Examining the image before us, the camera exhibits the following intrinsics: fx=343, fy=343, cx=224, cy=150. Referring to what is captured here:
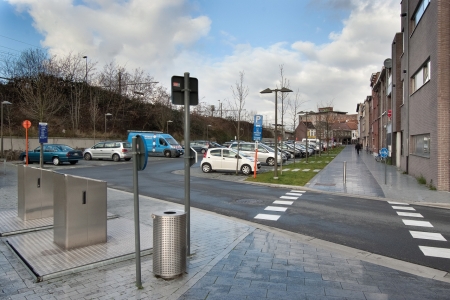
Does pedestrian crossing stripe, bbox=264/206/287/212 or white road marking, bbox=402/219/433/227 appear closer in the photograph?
white road marking, bbox=402/219/433/227

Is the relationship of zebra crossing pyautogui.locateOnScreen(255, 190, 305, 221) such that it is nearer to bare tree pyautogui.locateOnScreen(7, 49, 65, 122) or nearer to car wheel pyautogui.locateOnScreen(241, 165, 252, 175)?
car wheel pyautogui.locateOnScreen(241, 165, 252, 175)

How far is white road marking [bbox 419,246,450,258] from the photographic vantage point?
19.4ft

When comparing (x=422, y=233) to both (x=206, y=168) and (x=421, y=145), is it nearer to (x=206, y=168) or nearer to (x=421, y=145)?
(x=421, y=145)

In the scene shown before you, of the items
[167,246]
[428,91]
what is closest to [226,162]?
[428,91]

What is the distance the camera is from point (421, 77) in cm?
1706

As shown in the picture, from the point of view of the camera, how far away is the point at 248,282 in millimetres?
4387

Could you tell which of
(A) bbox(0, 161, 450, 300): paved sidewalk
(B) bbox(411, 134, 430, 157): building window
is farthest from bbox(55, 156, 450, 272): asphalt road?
(B) bbox(411, 134, 430, 157): building window

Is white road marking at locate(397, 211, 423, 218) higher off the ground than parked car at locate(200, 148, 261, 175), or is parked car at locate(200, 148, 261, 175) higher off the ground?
parked car at locate(200, 148, 261, 175)

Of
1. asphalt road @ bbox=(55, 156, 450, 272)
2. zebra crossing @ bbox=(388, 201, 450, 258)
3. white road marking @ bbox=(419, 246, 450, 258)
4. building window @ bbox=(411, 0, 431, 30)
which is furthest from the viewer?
building window @ bbox=(411, 0, 431, 30)

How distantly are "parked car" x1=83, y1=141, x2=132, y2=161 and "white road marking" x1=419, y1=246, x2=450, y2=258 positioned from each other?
86.9ft

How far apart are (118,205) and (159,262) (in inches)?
229

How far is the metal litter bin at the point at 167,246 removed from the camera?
445 centimetres

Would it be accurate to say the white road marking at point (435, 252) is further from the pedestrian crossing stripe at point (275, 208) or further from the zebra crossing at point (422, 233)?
the pedestrian crossing stripe at point (275, 208)

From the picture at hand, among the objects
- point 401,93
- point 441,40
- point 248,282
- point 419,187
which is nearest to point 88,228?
point 248,282
